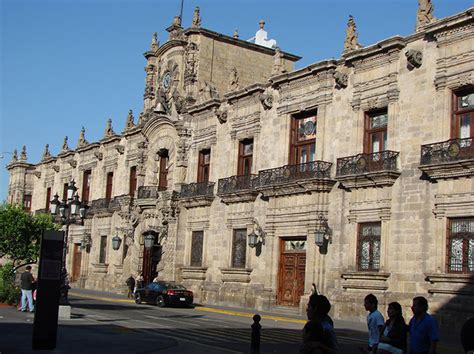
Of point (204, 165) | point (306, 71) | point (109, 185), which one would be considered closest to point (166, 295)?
point (204, 165)

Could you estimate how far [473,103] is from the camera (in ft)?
73.7

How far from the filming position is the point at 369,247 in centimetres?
2500

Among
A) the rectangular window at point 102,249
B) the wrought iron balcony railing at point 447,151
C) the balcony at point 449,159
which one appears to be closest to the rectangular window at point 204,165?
the rectangular window at point 102,249

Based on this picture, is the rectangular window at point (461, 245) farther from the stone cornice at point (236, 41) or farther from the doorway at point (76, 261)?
the doorway at point (76, 261)

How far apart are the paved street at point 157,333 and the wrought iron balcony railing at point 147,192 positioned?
12.5 m

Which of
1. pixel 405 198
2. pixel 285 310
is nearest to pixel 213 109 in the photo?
pixel 285 310

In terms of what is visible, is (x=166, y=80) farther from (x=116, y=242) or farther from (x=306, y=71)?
(x=306, y=71)

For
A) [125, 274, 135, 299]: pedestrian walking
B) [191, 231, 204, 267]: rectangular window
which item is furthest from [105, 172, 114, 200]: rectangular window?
[191, 231, 204, 267]: rectangular window

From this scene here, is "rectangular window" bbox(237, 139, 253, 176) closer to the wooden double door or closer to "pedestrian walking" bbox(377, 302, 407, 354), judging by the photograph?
the wooden double door

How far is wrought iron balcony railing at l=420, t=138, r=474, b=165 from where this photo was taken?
71.1ft

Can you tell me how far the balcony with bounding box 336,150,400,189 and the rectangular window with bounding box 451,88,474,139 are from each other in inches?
90.1

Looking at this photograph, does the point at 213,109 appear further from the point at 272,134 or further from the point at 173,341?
the point at 173,341

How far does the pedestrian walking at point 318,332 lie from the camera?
6336mm

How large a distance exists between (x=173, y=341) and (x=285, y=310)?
1234 cm
